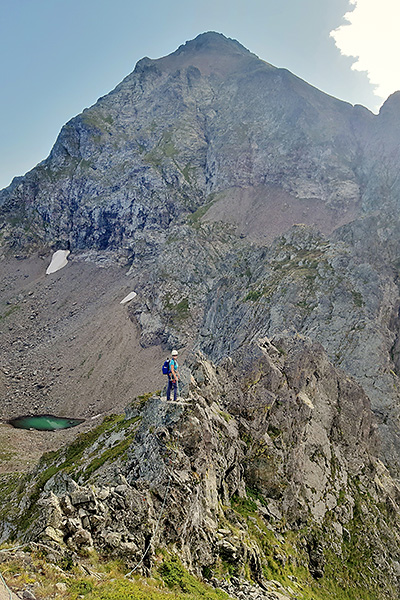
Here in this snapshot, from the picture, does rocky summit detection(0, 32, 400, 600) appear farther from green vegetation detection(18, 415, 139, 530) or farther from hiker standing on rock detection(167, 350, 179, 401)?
hiker standing on rock detection(167, 350, 179, 401)

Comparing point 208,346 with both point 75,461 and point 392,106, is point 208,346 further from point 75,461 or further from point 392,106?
point 392,106

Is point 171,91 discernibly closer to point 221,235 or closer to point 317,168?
point 317,168

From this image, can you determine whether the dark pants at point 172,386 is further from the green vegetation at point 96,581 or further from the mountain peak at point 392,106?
the mountain peak at point 392,106

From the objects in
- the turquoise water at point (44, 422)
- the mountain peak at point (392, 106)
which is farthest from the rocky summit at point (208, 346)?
the turquoise water at point (44, 422)

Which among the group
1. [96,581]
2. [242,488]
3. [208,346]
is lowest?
[208,346]

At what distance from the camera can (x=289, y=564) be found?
1805 cm

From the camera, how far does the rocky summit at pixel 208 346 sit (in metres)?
13.8

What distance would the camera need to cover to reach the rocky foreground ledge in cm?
1255

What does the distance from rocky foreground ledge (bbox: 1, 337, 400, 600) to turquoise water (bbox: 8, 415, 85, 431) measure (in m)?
46.4

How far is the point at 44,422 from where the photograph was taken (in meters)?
81.8

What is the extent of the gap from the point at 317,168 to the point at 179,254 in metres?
78.1

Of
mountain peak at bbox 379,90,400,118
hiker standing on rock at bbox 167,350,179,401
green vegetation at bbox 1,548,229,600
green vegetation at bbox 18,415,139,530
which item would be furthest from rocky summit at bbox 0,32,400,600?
mountain peak at bbox 379,90,400,118

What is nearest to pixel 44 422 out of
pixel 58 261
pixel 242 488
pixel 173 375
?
pixel 242 488

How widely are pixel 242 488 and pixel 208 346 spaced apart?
51.5m
